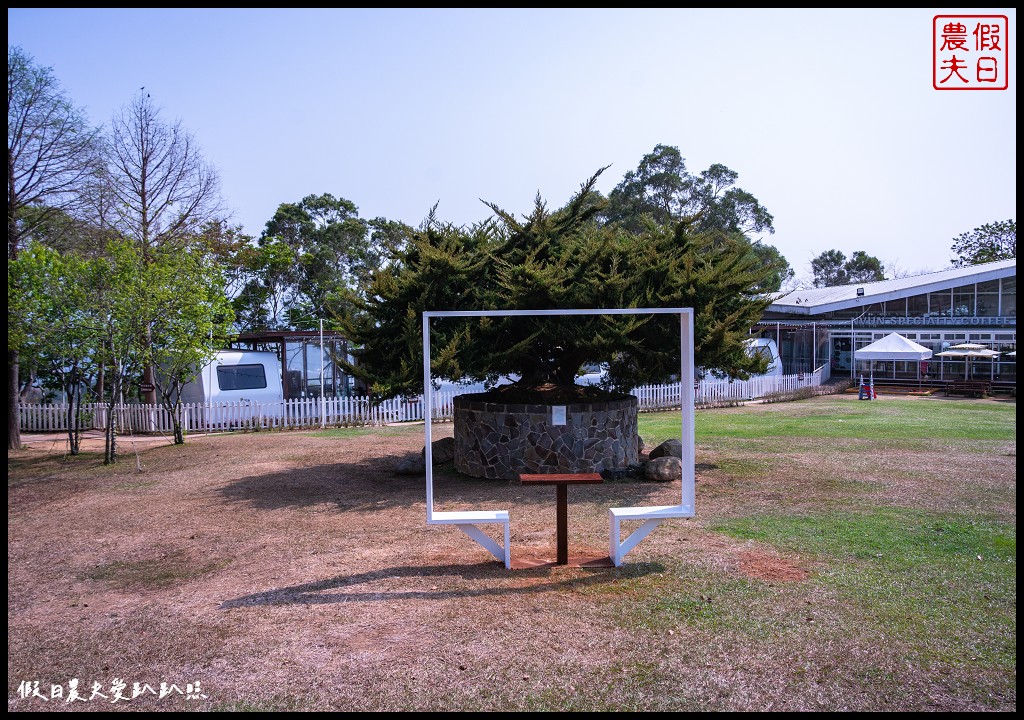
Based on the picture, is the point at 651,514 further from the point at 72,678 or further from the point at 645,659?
the point at 72,678

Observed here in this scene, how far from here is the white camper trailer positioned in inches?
733

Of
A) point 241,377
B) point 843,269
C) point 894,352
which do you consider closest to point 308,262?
point 241,377

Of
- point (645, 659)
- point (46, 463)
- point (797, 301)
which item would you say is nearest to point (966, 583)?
point (645, 659)

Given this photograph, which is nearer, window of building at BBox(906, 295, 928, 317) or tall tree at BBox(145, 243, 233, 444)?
tall tree at BBox(145, 243, 233, 444)

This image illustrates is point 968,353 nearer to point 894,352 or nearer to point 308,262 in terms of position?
point 894,352

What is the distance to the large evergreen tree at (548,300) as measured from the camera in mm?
10789

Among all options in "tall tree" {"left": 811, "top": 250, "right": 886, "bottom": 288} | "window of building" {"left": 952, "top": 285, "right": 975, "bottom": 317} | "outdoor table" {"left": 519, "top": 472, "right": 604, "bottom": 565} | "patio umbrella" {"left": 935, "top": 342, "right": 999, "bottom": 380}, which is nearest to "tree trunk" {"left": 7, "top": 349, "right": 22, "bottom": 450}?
"outdoor table" {"left": 519, "top": 472, "right": 604, "bottom": 565}

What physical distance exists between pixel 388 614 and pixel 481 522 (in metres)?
1.26

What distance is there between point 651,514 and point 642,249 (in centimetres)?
602

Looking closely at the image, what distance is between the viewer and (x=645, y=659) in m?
4.59

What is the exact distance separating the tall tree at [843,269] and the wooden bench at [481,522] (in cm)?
5759

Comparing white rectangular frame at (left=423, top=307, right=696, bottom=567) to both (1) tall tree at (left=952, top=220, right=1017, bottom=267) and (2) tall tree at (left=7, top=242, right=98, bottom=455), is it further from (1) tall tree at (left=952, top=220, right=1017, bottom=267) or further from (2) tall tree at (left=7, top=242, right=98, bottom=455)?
(1) tall tree at (left=952, top=220, right=1017, bottom=267)

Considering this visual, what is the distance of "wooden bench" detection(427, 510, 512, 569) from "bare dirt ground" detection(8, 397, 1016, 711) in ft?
0.47

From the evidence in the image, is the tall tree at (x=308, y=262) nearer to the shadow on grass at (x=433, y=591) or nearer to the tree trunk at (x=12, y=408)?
the tree trunk at (x=12, y=408)
